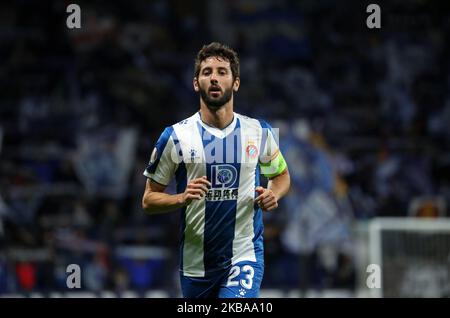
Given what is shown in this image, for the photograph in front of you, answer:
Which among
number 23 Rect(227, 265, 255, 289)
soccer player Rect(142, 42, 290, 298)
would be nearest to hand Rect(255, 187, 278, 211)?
soccer player Rect(142, 42, 290, 298)

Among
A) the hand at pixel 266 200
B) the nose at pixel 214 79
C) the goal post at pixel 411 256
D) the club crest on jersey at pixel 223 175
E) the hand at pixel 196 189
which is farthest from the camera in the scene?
the goal post at pixel 411 256

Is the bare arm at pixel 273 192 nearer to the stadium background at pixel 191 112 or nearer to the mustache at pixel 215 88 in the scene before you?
the mustache at pixel 215 88

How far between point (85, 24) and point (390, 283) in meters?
7.53

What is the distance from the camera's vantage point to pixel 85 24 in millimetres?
18094

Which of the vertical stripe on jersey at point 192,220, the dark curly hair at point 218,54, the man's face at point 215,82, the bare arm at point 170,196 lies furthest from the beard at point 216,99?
the bare arm at point 170,196

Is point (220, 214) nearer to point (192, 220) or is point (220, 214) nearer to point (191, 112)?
point (192, 220)

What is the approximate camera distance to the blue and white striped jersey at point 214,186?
6.89 meters

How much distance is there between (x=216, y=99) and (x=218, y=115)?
154 mm

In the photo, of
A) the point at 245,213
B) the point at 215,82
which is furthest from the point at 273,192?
the point at 215,82

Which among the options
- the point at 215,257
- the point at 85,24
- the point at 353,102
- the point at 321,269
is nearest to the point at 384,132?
the point at 353,102
